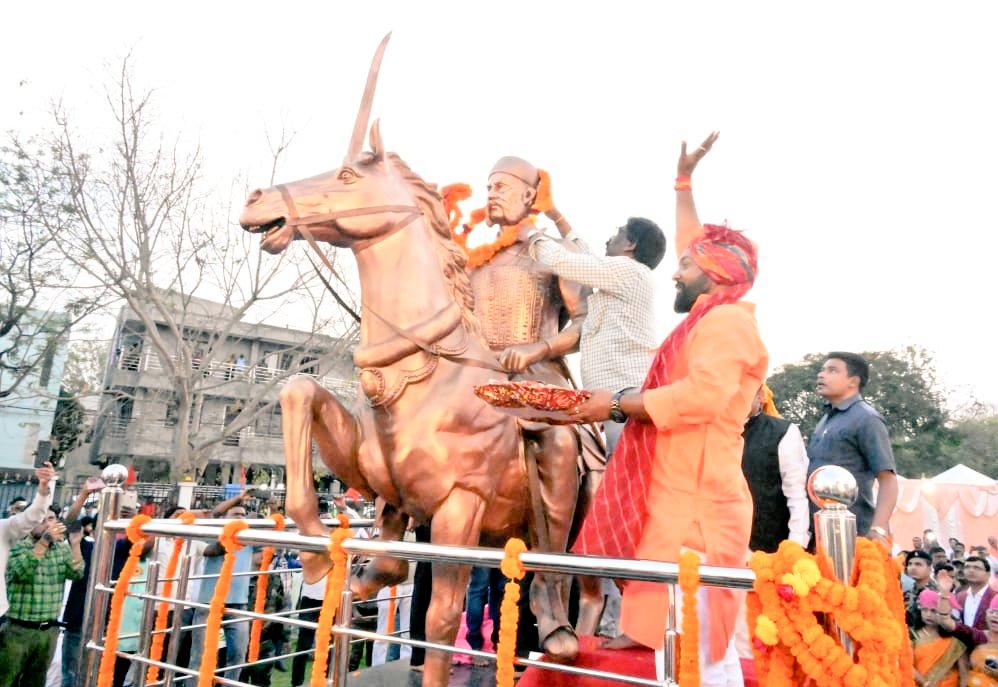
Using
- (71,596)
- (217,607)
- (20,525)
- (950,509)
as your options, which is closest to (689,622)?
(217,607)

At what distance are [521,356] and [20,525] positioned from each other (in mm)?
4662

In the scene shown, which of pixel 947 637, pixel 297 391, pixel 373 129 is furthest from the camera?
pixel 947 637

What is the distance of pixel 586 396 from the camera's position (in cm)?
256

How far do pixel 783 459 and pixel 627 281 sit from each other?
1323 mm

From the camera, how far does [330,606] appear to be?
2.67 m

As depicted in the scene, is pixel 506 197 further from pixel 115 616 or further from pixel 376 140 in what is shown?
pixel 115 616

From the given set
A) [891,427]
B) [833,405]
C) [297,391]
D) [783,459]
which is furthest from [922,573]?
[891,427]

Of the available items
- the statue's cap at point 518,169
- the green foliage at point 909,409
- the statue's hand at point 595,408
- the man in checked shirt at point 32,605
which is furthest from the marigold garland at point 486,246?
the green foliage at point 909,409

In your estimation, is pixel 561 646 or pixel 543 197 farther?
pixel 543 197

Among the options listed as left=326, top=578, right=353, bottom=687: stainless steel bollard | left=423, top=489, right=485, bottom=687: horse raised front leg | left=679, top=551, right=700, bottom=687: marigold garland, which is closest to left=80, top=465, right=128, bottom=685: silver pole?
left=326, top=578, right=353, bottom=687: stainless steel bollard

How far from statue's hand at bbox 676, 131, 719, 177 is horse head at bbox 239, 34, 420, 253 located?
49.9 inches

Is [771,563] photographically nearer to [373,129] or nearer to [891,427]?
[373,129]

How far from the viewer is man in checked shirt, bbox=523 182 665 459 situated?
342 cm

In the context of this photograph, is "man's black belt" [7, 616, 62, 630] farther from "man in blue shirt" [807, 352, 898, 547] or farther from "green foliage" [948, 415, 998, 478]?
"green foliage" [948, 415, 998, 478]
